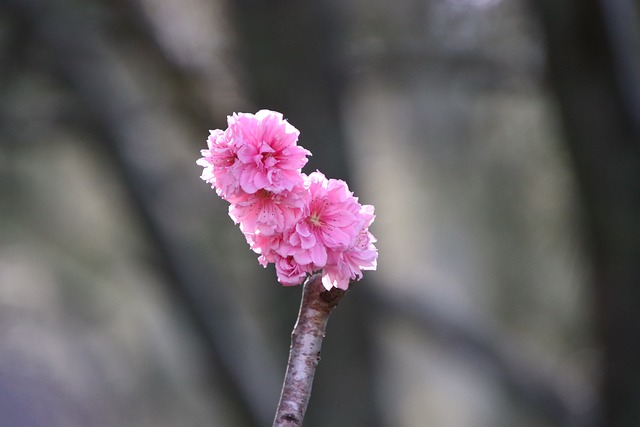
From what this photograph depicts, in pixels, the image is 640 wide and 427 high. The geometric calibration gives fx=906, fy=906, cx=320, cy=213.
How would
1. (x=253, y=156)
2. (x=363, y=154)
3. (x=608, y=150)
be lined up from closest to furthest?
(x=253, y=156), (x=608, y=150), (x=363, y=154)

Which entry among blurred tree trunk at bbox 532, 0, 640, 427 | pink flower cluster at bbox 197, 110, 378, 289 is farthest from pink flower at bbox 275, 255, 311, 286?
blurred tree trunk at bbox 532, 0, 640, 427

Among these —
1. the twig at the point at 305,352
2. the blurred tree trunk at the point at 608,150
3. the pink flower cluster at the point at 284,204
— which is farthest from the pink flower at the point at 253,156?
the blurred tree trunk at the point at 608,150

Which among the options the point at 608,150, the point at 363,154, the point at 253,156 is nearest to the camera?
the point at 253,156

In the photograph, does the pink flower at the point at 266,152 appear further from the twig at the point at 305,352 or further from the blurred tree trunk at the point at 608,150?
the blurred tree trunk at the point at 608,150

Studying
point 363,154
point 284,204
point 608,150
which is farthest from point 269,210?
point 363,154

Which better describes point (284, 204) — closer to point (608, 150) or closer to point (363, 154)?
point (608, 150)

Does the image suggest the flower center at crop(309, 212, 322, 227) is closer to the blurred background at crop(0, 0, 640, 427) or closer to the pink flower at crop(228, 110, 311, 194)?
the pink flower at crop(228, 110, 311, 194)

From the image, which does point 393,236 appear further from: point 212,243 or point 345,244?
point 345,244
